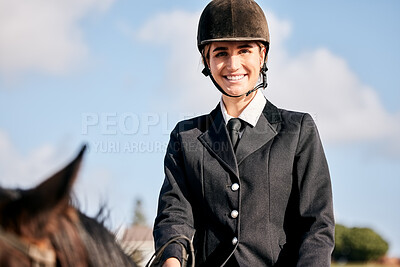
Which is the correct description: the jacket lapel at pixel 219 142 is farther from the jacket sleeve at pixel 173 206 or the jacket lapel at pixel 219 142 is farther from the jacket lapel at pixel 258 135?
the jacket sleeve at pixel 173 206

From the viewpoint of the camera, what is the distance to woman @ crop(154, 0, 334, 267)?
3.48m

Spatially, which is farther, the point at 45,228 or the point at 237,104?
the point at 237,104

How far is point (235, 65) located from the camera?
369cm

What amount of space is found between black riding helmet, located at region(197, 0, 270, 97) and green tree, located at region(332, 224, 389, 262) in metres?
34.3

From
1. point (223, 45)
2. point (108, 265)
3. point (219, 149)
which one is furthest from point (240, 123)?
point (108, 265)

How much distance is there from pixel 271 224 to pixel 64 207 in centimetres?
173

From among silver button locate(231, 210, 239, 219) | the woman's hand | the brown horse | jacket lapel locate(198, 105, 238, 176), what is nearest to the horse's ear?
the brown horse

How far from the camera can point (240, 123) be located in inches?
150

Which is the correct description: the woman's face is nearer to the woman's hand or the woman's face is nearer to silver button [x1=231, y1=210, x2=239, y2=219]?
silver button [x1=231, y1=210, x2=239, y2=219]

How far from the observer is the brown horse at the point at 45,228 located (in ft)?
6.15

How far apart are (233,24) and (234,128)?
646mm

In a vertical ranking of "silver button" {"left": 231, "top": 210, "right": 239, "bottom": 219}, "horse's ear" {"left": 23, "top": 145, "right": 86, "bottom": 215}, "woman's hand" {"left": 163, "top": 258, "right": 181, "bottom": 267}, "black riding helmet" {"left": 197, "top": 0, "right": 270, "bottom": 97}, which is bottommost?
"woman's hand" {"left": 163, "top": 258, "right": 181, "bottom": 267}

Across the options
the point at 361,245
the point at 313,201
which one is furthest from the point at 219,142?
the point at 361,245

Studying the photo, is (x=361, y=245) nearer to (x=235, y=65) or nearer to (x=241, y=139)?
(x=241, y=139)
